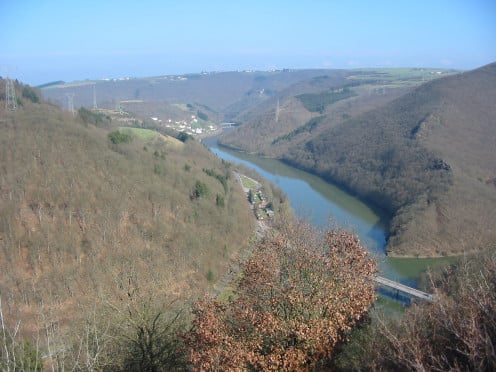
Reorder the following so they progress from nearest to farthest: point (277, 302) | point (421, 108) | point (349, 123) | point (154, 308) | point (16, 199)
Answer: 1. point (277, 302)
2. point (154, 308)
3. point (16, 199)
4. point (421, 108)
5. point (349, 123)

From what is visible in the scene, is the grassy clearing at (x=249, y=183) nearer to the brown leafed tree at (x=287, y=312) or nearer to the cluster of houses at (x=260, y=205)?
the cluster of houses at (x=260, y=205)

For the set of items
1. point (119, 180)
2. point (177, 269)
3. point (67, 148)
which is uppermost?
point (67, 148)

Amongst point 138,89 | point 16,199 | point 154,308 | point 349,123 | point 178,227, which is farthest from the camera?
point 138,89

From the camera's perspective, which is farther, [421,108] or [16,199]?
[421,108]

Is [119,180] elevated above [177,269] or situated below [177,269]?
above

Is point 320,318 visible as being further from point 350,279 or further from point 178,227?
point 178,227

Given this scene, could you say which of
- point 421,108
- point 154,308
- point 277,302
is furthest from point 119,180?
point 421,108

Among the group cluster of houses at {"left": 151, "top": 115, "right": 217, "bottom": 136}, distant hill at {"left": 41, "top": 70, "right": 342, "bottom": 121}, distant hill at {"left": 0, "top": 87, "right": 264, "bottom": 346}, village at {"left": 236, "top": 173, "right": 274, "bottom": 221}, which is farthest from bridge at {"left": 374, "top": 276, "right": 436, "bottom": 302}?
distant hill at {"left": 41, "top": 70, "right": 342, "bottom": 121}

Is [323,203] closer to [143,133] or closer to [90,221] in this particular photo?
[143,133]
